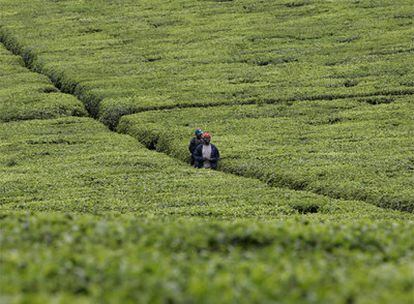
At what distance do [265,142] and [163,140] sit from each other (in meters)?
7.19

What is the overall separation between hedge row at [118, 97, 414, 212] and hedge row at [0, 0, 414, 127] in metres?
3.85

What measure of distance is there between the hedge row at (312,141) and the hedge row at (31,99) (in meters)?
6.62

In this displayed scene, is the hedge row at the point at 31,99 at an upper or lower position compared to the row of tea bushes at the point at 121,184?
lower

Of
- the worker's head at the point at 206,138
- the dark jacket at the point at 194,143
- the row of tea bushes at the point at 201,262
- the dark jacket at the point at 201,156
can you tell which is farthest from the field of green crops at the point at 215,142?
the worker's head at the point at 206,138

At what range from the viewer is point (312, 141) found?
5656 centimetres

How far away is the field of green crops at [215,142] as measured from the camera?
18.0 meters

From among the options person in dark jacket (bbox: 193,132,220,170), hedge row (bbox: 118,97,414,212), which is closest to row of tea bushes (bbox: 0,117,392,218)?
person in dark jacket (bbox: 193,132,220,170)

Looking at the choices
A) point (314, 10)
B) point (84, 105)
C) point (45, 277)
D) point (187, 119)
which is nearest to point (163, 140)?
point (187, 119)

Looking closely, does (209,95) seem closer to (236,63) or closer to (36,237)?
(236,63)

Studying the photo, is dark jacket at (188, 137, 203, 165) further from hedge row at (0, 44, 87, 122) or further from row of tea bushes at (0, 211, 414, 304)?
row of tea bushes at (0, 211, 414, 304)

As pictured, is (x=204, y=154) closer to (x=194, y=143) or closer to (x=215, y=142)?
(x=194, y=143)

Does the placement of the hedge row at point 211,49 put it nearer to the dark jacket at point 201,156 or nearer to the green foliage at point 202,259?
the dark jacket at point 201,156

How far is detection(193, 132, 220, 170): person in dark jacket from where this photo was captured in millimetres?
51375

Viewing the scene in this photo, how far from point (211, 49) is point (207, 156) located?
1537 inches
